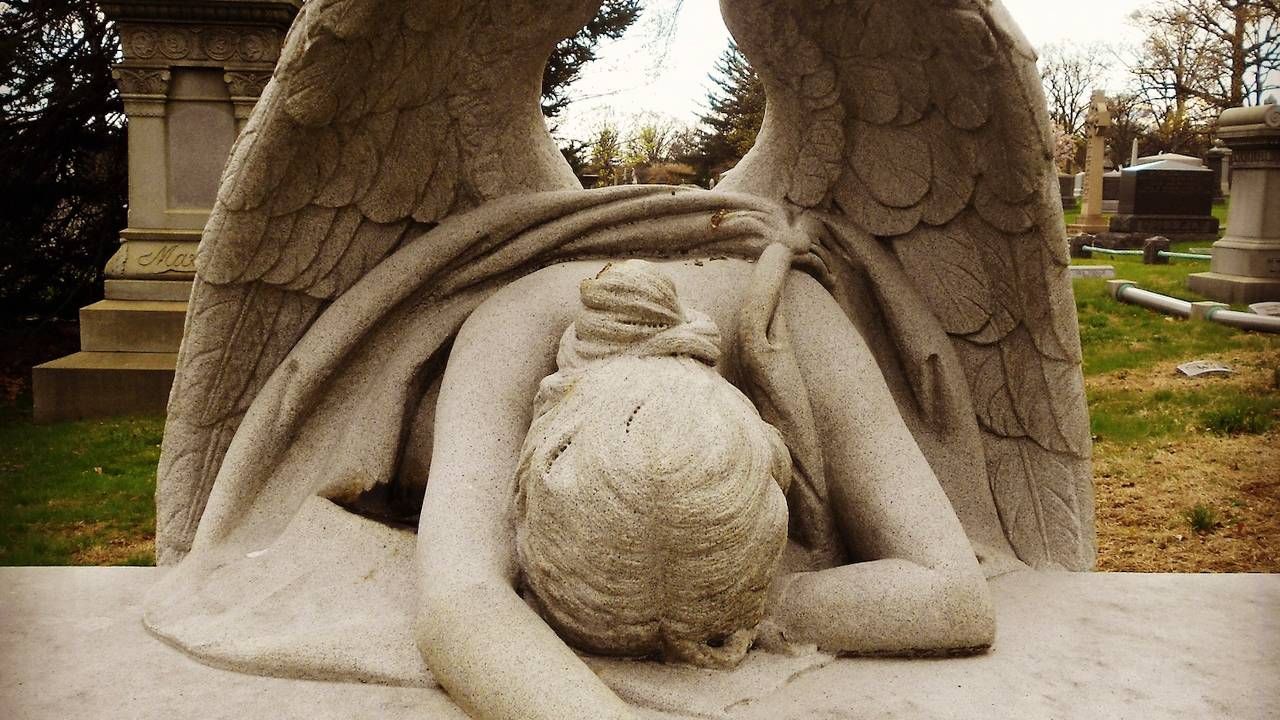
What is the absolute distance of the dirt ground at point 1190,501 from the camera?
17.1 feet

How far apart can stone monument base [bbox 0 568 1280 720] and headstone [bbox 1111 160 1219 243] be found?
50.7 ft

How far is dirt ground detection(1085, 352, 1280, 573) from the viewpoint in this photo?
5227mm

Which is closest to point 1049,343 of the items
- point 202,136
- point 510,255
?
point 510,255

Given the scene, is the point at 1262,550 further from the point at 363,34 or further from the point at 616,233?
the point at 363,34

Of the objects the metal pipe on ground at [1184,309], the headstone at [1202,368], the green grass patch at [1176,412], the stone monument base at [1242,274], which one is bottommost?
the green grass patch at [1176,412]

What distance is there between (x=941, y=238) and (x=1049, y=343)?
38cm

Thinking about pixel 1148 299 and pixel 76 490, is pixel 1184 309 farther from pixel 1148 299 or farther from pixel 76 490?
pixel 76 490

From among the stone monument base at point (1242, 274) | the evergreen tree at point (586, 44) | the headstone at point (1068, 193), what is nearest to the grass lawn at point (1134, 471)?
the stone monument base at point (1242, 274)

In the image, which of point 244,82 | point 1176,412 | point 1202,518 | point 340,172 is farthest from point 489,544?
point 1176,412

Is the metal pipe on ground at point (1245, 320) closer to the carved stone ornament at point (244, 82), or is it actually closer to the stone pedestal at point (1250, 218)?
the stone pedestal at point (1250, 218)

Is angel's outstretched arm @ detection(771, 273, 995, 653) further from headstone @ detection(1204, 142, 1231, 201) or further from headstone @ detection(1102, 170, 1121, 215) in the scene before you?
headstone @ detection(1102, 170, 1121, 215)

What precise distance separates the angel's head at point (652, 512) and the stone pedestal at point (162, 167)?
5.85m

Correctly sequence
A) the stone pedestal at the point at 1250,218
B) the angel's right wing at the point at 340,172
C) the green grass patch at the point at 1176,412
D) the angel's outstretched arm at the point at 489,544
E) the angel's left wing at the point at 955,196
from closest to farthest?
the angel's outstretched arm at the point at 489,544
the angel's right wing at the point at 340,172
the angel's left wing at the point at 955,196
the green grass patch at the point at 1176,412
the stone pedestal at the point at 1250,218

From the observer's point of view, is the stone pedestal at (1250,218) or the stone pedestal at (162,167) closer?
the stone pedestal at (162,167)
